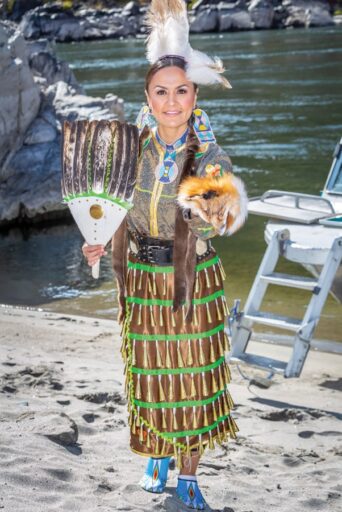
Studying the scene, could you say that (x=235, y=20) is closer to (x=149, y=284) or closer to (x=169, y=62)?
(x=169, y=62)

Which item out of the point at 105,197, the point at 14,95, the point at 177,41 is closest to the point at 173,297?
the point at 105,197

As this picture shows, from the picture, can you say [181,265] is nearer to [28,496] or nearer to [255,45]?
[28,496]

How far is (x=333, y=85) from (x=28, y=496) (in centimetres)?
3340

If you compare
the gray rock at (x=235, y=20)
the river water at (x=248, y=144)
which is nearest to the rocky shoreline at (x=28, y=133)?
the river water at (x=248, y=144)

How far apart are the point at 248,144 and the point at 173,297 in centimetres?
1975

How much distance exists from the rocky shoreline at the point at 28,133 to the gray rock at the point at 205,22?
201ft

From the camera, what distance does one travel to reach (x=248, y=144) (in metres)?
24.3

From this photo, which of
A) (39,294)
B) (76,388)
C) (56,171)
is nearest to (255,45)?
(56,171)

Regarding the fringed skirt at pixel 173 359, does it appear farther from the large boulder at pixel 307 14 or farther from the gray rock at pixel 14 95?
the large boulder at pixel 307 14

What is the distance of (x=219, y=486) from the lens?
17.5 ft

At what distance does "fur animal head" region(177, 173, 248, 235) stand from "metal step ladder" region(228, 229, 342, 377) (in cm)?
322

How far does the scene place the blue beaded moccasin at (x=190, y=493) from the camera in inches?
194

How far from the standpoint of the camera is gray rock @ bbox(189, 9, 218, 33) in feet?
260

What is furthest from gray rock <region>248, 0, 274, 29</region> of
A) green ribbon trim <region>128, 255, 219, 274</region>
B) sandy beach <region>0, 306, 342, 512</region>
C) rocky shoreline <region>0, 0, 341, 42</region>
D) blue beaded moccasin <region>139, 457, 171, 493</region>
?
blue beaded moccasin <region>139, 457, 171, 493</region>
